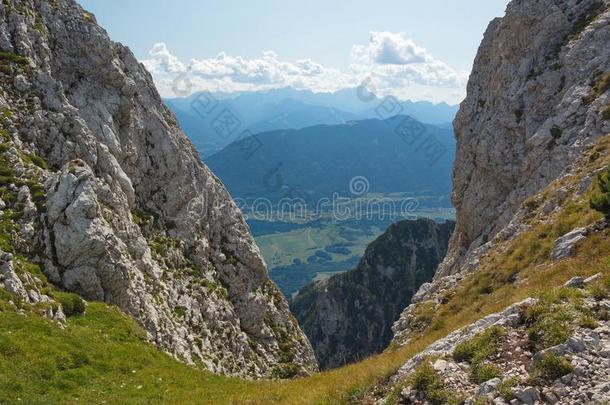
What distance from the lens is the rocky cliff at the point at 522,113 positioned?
148 ft

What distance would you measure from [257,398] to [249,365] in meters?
31.1

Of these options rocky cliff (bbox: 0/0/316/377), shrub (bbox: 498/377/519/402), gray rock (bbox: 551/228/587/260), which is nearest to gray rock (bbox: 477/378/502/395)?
shrub (bbox: 498/377/519/402)

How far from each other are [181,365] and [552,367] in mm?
24576

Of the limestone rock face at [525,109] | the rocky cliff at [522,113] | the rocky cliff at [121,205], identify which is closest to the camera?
the rocky cliff at [121,205]

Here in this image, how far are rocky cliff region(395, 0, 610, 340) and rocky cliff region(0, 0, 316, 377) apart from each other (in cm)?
2128

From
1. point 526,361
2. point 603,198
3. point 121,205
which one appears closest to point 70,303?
point 121,205

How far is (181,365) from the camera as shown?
31484 millimetres

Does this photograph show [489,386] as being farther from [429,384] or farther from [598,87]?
[598,87]

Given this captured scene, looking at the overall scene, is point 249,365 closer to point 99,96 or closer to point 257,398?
point 257,398

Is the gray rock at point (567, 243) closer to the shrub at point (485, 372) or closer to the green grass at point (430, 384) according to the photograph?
the shrub at point (485, 372)

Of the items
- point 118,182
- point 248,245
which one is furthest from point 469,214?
point 118,182

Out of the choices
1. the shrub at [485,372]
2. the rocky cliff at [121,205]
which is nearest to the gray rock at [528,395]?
the shrub at [485,372]

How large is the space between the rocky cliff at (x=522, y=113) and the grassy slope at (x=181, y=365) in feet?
25.5

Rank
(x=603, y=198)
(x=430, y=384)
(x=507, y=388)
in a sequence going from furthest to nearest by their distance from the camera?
(x=603, y=198) → (x=430, y=384) → (x=507, y=388)
